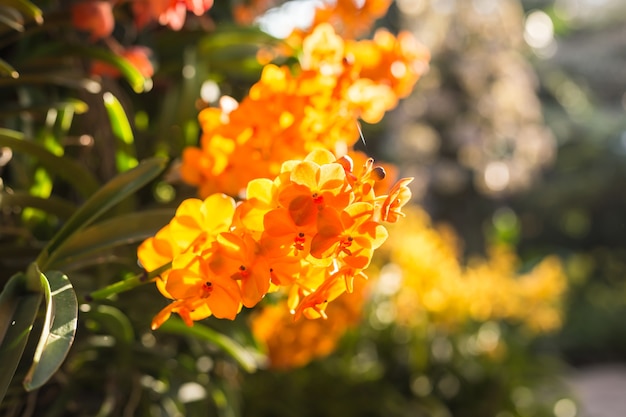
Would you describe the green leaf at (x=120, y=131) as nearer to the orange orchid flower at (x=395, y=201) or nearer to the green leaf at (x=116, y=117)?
the green leaf at (x=116, y=117)

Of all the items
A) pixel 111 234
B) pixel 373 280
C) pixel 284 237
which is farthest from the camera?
pixel 373 280

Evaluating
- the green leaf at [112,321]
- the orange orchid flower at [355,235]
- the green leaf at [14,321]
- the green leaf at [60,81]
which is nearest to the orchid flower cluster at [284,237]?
the orange orchid flower at [355,235]

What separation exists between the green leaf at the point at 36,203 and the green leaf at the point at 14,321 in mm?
143

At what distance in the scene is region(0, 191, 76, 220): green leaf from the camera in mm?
674

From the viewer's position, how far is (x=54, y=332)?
45 centimetres

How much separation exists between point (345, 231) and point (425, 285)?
1.74 meters

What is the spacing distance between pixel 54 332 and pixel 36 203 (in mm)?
290

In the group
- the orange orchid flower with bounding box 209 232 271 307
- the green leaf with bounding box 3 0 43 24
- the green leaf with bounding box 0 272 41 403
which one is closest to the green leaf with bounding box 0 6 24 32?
the green leaf with bounding box 3 0 43 24

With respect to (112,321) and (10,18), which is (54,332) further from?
(10,18)

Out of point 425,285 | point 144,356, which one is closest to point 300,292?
point 144,356

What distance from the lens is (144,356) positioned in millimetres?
804

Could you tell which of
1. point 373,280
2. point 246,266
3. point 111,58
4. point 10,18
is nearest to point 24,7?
point 10,18

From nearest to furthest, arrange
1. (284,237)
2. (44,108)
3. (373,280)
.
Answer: (284,237) → (44,108) → (373,280)

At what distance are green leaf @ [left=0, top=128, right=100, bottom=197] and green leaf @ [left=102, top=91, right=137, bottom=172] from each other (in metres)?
0.05
